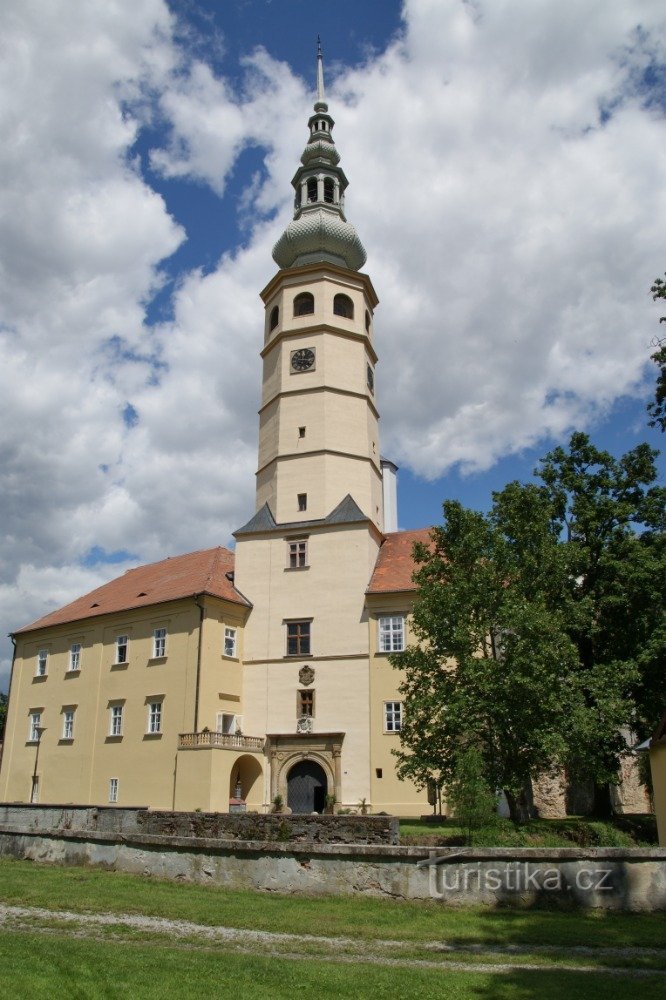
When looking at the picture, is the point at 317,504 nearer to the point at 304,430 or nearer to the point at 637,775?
the point at 304,430

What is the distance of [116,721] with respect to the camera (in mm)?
35500

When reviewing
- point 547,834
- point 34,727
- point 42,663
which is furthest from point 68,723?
point 547,834

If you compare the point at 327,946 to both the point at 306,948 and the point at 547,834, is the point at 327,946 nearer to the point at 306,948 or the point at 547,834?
the point at 306,948

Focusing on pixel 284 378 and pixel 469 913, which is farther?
pixel 284 378

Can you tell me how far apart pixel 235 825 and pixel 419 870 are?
4393mm

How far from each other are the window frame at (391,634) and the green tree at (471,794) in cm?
1319

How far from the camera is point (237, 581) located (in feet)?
119

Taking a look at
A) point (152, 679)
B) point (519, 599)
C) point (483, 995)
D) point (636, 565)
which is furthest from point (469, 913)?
point (152, 679)

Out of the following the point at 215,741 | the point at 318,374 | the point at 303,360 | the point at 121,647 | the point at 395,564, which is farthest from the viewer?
the point at 303,360

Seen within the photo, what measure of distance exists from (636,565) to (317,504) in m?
15.0

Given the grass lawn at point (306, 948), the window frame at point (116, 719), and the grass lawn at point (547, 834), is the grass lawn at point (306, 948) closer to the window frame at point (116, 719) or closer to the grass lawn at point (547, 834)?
the grass lawn at point (547, 834)

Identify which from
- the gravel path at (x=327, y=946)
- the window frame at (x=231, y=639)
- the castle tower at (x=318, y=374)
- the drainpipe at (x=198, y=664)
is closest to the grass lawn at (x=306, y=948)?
the gravel path at (x=327, y=946)

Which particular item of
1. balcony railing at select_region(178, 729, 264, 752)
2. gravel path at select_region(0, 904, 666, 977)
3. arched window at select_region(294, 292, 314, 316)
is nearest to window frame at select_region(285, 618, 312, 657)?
balcony railing at select_region(178, 729, 264, 752)

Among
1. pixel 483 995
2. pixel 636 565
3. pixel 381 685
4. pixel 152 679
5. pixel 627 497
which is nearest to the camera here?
pixel 483 995
